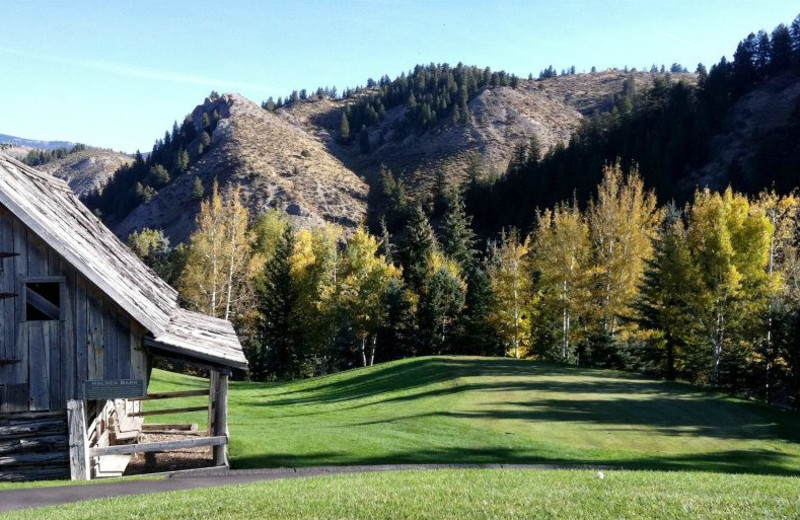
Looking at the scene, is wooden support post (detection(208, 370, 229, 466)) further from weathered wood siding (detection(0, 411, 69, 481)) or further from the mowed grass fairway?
weathered wood siding (detection(0, 411, 69, 481))

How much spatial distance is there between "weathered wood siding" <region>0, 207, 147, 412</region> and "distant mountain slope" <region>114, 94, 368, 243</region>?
103762mm

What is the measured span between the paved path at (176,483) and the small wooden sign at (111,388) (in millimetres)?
1918

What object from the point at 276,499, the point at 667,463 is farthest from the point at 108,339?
the point at 667,463

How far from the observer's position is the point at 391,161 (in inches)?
6407

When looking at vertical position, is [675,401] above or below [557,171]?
below

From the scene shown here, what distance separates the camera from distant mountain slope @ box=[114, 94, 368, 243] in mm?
126688

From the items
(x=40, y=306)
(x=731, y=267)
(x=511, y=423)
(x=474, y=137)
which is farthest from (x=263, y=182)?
(x=40, y=306)

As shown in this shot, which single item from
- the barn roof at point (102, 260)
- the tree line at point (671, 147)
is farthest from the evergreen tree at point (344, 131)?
the barn roof at point (102, 260)

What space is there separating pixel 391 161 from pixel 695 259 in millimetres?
131426

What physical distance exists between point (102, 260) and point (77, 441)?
441 centimetres

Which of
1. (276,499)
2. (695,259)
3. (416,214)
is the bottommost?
(276,499)

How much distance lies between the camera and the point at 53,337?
1480cm

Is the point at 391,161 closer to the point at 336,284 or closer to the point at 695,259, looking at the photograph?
the point at 336,284

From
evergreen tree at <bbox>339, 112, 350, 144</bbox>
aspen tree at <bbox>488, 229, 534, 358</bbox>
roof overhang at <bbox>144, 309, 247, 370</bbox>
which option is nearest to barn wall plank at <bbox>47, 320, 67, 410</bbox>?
roof overhang at <bbox>144, 309, 247, 370</bbox>
